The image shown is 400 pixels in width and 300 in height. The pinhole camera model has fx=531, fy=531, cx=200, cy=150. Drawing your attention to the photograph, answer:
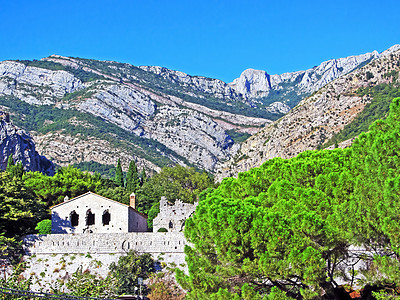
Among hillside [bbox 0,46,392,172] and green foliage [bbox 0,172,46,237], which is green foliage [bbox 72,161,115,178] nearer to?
hillside [bbox 0,46,392,172]

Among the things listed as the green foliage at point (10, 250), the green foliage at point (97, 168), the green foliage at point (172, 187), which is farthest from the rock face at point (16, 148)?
the green foliage at point (10, 250)

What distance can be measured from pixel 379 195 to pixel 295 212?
389cm

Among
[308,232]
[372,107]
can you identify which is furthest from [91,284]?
[372,107]

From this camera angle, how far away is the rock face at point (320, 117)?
4683 inches

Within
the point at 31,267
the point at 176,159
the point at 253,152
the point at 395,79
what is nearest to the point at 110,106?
the point at 176,159

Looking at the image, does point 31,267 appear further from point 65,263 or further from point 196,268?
point 196,268

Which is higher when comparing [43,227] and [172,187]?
[172,187]

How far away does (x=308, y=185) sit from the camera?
2758 centimetres

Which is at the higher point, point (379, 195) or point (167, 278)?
point (379, 195)

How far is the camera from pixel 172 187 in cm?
7850

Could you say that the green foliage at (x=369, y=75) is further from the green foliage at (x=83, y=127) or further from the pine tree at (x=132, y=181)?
the pine tree at (x=132, y=181)

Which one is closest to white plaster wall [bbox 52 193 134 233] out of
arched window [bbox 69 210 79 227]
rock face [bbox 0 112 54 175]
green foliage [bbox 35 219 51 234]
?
arched window [bbox 69 210 79 227]

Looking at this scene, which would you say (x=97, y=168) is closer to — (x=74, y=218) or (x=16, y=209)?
(x=74, y=218)

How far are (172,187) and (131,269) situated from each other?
127ft
